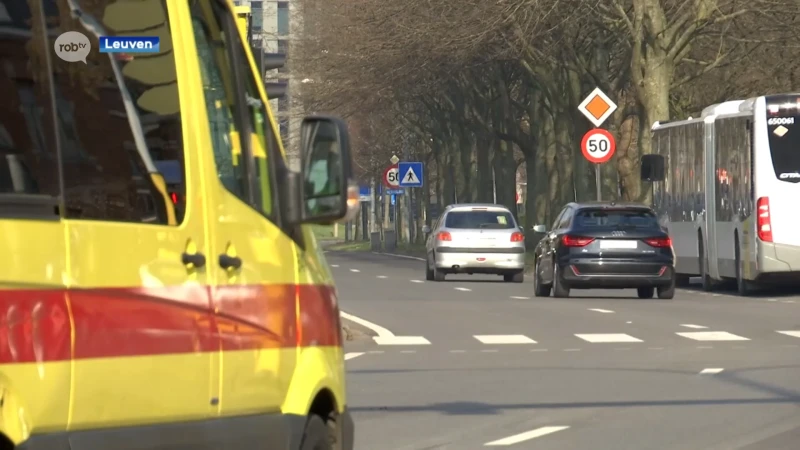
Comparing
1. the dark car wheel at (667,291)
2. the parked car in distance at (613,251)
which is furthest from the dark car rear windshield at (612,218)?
the dark car wheel at (667,291)

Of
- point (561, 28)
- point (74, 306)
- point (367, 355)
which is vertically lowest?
point (367, 355)

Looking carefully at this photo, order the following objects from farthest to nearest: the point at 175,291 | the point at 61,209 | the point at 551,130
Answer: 1. the point at 551,130
2. the point at 175,291
3. the point at 61,209

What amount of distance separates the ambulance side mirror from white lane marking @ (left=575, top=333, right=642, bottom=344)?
518 inches

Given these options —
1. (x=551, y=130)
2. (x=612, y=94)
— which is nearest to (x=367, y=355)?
(x=612, y=94)

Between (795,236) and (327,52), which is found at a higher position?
(327,52)

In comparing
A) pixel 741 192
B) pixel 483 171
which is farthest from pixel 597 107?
pixel 483 171

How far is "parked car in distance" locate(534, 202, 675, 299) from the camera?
2819 centimetres

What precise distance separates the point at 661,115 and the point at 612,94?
19.0ft

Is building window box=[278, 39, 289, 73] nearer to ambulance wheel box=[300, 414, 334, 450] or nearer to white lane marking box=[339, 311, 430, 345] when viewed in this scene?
white lane marking box=[339, 311, 430, 345]

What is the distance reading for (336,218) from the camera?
245 inches

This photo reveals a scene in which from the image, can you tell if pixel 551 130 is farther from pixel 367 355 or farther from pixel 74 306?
pixel 74 306

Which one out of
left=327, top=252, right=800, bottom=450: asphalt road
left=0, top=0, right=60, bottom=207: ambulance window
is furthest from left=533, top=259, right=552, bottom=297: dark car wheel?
left=0, top=0, right=60, bottom=207: ambulance window

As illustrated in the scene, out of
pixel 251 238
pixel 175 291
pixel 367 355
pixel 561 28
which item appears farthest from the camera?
pixel 561 28

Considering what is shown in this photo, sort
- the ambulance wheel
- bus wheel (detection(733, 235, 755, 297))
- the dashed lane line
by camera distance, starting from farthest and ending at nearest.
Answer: bus wheel (detection(733, 235, 755, 297)) → the dashed lane line → the ambulance wheel
